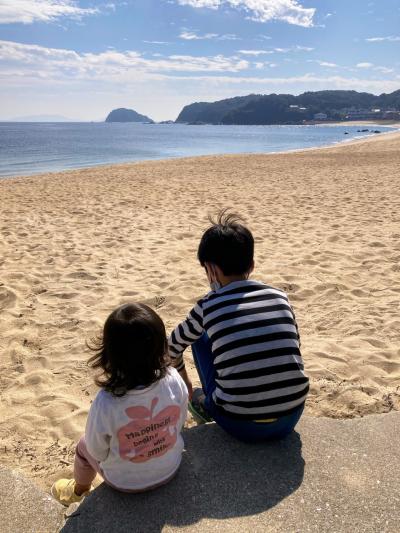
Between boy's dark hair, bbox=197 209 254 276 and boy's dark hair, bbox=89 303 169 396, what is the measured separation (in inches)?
22.7

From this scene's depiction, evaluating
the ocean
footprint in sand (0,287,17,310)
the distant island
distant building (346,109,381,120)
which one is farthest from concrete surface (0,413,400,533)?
distant building (346,109,381,120)

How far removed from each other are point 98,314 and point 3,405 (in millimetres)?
1391

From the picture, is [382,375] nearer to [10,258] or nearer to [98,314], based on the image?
[98,314]

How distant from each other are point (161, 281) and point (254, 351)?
3.06 metres

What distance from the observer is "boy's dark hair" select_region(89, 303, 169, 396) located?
5.71 ft

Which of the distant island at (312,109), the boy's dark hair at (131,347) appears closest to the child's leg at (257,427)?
the boy's dark hair at (131,347)

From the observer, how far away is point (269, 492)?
2004 millimetres

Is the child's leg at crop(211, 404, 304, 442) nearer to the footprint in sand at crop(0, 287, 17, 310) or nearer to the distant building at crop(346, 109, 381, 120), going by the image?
the footprint in sand at crop(0, 287, 17, 310)

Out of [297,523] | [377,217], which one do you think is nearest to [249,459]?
[297,523]

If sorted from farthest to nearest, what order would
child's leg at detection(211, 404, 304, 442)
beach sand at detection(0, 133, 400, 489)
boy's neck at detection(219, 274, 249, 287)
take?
1. beach sand at detection(0, 133, 400, 489)
2. boy's neck at detection(219, 274, 249, 287)
3. child's leg at detection(211, 404, 304, 442)

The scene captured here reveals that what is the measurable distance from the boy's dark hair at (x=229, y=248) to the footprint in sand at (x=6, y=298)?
287 centimetres

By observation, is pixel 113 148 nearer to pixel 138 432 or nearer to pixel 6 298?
pixel 6 298

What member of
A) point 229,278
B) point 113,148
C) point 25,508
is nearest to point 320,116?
point 113,148

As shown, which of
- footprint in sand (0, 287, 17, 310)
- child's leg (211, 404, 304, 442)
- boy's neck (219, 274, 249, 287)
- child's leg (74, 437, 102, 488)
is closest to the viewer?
child's leg (74, 437, 102, 488)
